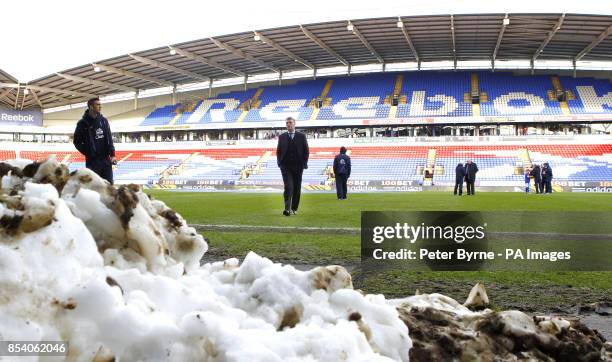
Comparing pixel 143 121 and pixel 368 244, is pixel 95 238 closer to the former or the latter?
pixel 368 244

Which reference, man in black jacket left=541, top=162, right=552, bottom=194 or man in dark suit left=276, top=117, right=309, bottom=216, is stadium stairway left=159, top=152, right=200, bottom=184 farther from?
man in dark suit left=276, top=117, right=309, bottom=216

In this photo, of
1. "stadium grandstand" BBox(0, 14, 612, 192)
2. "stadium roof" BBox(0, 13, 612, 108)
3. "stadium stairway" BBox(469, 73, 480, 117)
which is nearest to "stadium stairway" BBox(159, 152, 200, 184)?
"stadium grandstand" BBox(0, 14, 612, 192)

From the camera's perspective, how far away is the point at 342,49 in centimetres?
3600

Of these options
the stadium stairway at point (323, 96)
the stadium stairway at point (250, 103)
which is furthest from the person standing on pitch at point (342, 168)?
the stadium stairway at point (250, 103)

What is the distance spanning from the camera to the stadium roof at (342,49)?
30.7m

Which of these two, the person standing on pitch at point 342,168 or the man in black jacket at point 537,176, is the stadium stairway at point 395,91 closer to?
the man in black jacket at point 537,176

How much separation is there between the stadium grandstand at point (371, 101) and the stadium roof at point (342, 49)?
0.12 metres

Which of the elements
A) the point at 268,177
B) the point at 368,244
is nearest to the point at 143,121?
the point at 268,177

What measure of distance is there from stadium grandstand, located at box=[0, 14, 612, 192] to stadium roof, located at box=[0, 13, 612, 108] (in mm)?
123

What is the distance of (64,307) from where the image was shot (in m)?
1.46

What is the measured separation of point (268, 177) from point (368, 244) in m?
29.2

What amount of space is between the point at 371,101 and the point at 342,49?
14.8ft
